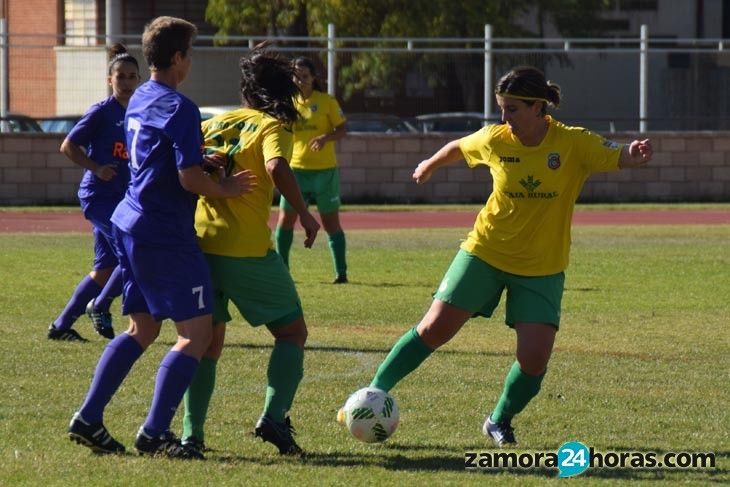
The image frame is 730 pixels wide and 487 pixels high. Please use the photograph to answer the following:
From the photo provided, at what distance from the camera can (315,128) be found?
14305 millimetres

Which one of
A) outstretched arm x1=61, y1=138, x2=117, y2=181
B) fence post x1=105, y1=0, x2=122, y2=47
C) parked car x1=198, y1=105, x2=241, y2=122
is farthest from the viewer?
fence post x1=105, y1=0, x2=122, y2=47

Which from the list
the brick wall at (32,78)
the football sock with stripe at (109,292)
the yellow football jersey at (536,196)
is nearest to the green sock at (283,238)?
the football sock with stripe at (109,292)

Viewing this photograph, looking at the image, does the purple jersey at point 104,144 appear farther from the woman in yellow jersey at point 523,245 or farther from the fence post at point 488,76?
the fence post at point 488,76

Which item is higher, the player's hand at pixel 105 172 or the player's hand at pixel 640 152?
the player's hand at pixel 640 152

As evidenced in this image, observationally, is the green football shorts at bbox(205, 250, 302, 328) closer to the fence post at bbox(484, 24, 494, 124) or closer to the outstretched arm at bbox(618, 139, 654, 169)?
the outstretched arm at bbox(618, 139, 654, 169)

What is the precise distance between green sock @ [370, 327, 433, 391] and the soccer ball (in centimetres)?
21

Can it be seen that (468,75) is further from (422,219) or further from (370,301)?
(370,301)

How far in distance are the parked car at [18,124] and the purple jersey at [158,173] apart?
64.5ft

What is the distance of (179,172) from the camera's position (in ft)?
20.2

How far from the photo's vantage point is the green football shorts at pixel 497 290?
6934 millimetres

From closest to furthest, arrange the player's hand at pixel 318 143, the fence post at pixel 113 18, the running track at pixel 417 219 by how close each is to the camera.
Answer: the player's hand at pixel 318 143
the running track at pixel 417 219
the fence post at pixel 113 18

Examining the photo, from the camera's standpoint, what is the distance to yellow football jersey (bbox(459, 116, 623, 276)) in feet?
23.0

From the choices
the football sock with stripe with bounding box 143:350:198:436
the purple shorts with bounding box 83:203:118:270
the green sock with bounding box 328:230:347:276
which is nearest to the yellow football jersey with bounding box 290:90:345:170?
the green sock with bounding box 328:230:347:276

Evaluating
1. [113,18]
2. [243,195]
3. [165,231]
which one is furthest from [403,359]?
[113,18]
